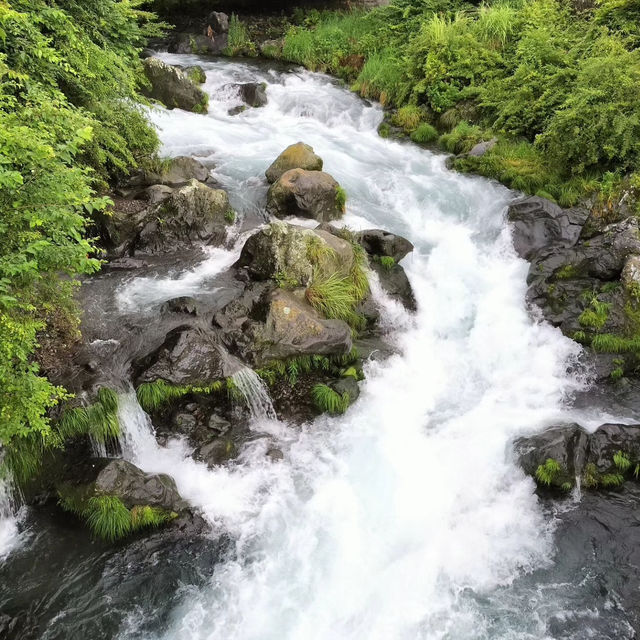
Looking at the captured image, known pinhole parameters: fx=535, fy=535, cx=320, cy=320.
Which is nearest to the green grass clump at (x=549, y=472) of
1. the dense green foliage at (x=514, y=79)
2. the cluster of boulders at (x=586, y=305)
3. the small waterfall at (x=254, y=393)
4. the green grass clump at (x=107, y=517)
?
the cluster of boulders at (x=586, y=305)

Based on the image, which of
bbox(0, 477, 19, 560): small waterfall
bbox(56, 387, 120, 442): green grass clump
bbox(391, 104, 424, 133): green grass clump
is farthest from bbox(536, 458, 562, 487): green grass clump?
bbox(391, 104, 424, 133): green grass clump

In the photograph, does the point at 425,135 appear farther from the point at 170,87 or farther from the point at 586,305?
the point at 586,305

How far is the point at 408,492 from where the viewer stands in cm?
842

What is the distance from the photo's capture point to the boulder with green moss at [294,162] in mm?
13938

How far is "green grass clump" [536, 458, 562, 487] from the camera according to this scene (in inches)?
323

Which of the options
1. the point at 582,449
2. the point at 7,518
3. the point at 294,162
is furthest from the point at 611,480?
the point at 294,162

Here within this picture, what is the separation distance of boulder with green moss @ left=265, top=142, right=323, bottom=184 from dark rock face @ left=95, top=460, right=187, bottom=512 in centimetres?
868

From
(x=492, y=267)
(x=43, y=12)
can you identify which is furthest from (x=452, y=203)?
(x=43, y=12)

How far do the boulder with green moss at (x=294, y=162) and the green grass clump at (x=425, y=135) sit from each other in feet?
15.4

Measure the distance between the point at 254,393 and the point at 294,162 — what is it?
7.26 m

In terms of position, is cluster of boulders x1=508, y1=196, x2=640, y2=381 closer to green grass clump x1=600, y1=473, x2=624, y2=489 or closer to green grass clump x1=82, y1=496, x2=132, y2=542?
green grass clump x1=600, y1=473, x2=624, y2=489

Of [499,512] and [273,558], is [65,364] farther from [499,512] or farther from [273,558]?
[499,512]

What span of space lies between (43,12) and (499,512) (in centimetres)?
1069

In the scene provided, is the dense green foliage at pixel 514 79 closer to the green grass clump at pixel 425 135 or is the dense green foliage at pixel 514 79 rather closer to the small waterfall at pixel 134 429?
the green grass clump at pixel 425 135
